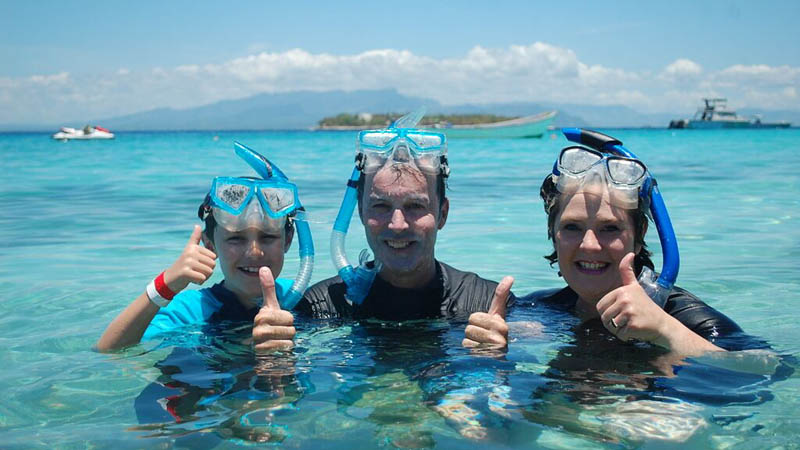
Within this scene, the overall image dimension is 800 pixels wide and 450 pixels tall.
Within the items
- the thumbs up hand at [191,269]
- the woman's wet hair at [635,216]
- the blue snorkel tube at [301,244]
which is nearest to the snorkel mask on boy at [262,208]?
the blue snorkel tube at [301,244]

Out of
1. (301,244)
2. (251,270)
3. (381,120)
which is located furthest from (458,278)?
(381,120)

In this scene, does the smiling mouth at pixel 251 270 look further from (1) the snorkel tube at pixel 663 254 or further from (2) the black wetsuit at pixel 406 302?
(1) the snorkel tube at pixel 663 254

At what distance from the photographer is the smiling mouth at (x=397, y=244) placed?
3.38 meters

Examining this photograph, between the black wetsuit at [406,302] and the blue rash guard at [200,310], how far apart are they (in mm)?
197

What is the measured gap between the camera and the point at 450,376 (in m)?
2.84

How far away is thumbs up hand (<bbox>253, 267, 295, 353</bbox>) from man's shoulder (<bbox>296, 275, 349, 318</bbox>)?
0.72 meters

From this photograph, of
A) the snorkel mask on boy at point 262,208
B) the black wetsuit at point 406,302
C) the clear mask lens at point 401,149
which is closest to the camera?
the snorkel mask on boy at point 262,208

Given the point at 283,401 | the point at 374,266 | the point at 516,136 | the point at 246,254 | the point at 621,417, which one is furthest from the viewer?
the point at 516,136

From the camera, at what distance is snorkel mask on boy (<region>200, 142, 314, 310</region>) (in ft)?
10.8

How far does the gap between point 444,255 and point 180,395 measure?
507cm

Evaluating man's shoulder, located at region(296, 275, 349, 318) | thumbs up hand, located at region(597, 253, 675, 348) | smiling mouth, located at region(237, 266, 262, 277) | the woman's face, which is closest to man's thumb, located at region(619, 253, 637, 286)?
thumbs up hand, located at region(597, 253, 675, 348)

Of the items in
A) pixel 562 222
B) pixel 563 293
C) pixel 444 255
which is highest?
pixel 562 222

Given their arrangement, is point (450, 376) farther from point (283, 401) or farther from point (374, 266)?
point (374, 266)

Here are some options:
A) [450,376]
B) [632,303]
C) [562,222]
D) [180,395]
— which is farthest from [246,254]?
[632,303]
